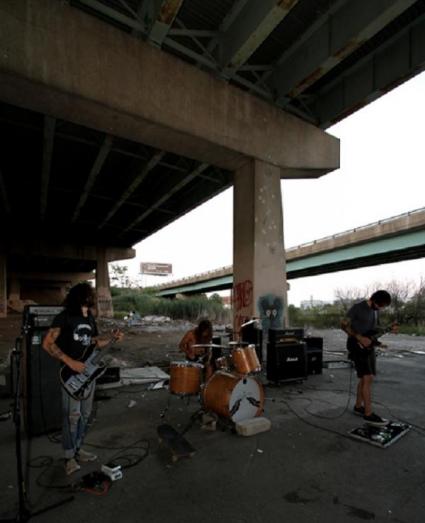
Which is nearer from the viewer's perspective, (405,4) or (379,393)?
(405,4)

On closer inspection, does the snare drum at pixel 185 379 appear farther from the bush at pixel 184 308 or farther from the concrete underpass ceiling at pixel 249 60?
the bush at pixel 184 308

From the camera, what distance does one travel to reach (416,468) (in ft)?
11.6

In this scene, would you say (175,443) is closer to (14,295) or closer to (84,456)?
(84,456)

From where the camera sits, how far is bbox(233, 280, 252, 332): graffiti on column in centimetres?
866

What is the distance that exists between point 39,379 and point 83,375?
138 centimetres

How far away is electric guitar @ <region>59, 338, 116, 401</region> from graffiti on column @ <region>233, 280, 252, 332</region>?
5348 millimetres

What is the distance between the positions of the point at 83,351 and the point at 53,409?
1.59 m

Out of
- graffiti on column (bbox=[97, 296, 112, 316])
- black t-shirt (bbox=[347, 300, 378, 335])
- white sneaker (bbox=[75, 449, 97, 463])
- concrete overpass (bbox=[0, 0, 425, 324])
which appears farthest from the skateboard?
graffiti on column (bbox=[97, 296, 112, 316])

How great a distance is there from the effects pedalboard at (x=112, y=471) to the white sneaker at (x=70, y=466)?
31cm

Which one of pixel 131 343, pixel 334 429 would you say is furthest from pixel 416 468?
pixel 131 343

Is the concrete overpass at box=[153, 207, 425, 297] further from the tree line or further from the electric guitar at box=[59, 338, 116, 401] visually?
the electric guitar at box=[59, 338, 116, 401]

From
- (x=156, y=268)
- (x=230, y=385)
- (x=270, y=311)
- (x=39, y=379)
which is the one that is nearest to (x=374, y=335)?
(x=230, y=385)

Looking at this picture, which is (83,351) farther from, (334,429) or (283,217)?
(283,217)

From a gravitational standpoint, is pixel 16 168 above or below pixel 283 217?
above
